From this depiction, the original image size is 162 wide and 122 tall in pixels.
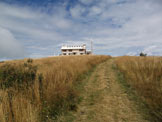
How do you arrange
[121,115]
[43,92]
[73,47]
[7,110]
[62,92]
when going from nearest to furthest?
[7,110]
[121,115]
[43,92]
[62,92]
[73,47]

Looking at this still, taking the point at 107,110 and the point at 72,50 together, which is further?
the point at 72,50

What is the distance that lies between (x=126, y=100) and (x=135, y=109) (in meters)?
0.49

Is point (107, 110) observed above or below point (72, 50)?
below

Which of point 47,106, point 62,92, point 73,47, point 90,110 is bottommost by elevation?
point 90,110

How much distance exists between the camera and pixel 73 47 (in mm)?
52125

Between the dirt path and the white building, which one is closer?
the dirt path

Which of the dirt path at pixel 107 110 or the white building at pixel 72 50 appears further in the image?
the white building at pixel 72 50

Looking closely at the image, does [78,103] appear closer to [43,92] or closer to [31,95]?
[43,92]

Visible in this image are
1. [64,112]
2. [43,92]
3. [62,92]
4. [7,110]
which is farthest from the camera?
[62,92]

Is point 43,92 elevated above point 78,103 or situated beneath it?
elevated above

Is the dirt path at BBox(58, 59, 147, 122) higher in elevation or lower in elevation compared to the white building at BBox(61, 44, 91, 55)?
lower

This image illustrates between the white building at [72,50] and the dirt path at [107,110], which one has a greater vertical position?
the white building at [72,50]

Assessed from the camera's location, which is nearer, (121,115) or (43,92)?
(121,115)

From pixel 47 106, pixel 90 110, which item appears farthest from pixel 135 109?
pixel 47 106
